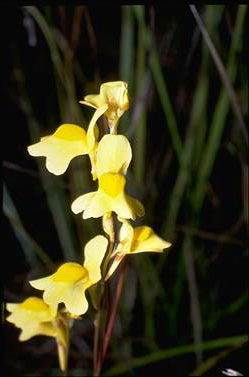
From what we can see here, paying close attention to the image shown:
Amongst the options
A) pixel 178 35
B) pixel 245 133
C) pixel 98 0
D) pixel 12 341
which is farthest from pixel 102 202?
pixel 98 0

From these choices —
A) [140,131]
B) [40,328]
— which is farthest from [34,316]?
[140,131]

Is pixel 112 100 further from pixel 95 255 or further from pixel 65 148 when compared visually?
pixel 95 255

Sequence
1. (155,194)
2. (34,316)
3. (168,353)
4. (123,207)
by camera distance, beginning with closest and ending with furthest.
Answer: (123,207) < (34,316) < (168,353) < (155,194)

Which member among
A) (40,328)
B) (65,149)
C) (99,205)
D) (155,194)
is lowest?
(40,328)

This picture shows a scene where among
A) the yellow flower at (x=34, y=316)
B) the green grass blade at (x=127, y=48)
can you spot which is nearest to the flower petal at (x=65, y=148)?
the yellow flower at (x=34, y=316)

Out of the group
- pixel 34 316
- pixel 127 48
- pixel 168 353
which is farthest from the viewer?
pixel 127 48

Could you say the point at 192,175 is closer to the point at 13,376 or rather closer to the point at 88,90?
the point at 88,90
